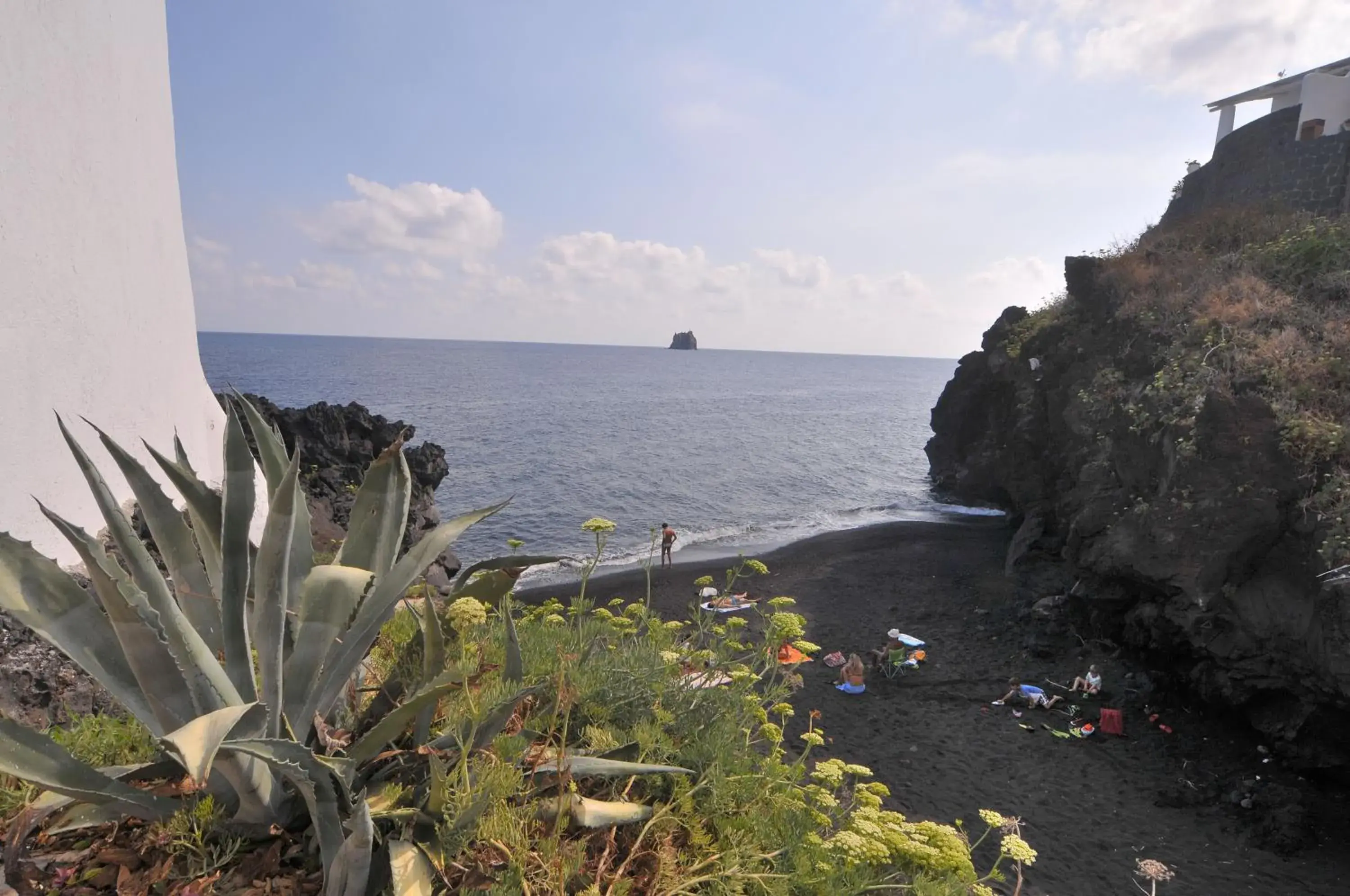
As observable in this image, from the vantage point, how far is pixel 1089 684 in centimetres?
1187

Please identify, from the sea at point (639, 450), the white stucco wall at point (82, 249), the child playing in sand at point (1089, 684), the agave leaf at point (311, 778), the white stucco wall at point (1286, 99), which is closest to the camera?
the agave leaf at point (311, 778)

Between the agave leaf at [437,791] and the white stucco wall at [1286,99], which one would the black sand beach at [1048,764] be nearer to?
the agave leaf at [437,791]

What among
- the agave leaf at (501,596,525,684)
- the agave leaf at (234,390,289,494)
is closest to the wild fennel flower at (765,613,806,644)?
the agave leaf at (501,596,525,684)

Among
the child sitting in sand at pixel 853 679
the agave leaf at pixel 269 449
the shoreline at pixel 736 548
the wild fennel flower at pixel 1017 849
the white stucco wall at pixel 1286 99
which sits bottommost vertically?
the shoreline at pixel 736 548

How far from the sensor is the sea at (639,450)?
88.7 feet

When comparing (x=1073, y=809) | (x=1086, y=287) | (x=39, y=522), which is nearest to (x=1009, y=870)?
(x=1073, y=809)

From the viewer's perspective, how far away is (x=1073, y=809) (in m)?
8.83

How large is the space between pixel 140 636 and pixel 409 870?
3.29ft

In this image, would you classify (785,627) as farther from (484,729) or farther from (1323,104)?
(1323,104)

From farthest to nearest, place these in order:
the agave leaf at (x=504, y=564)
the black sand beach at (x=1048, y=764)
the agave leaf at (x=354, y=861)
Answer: the black sand beach at (x=1048, y=764)
the agave leaf at (x=504, y=564)
the agave leaf at (x=354, y=861)

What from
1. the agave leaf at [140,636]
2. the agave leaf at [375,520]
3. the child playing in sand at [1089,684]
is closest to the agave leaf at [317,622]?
the agave leaf at [140,636]

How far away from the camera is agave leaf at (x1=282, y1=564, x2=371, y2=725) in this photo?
78.3 inches

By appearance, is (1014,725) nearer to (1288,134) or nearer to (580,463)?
(1288,134)

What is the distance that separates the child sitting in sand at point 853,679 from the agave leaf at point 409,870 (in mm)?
11547
